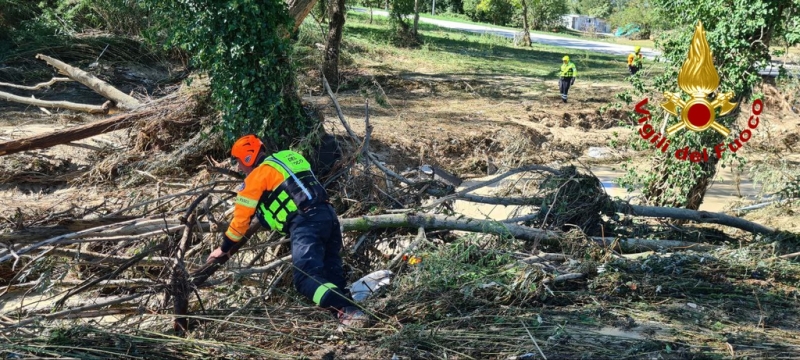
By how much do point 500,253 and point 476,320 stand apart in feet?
3.19

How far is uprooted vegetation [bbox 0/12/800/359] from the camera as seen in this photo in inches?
157

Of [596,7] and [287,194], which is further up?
[596,7]

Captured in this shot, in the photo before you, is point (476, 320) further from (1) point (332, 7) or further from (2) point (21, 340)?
(1) point (332, 7)

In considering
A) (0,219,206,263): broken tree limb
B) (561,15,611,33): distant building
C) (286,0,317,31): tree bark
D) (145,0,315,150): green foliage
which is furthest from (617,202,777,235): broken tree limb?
(561,15,611,33): distant building

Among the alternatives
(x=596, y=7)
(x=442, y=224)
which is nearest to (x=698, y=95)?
(x=442, y=224)

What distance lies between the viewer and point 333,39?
46.2 ft

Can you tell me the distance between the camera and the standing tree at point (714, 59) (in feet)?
24.2

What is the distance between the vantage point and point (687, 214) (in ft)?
22.1

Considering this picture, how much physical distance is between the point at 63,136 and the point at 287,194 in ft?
15.6

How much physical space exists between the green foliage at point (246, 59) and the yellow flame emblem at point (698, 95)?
442cm

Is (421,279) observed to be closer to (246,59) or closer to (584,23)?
(246,59)

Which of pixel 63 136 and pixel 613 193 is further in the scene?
pixel 613 193

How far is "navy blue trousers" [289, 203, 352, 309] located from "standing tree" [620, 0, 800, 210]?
5.07 meters

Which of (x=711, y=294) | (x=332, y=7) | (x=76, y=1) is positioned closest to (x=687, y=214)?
(x=711, y=294)
